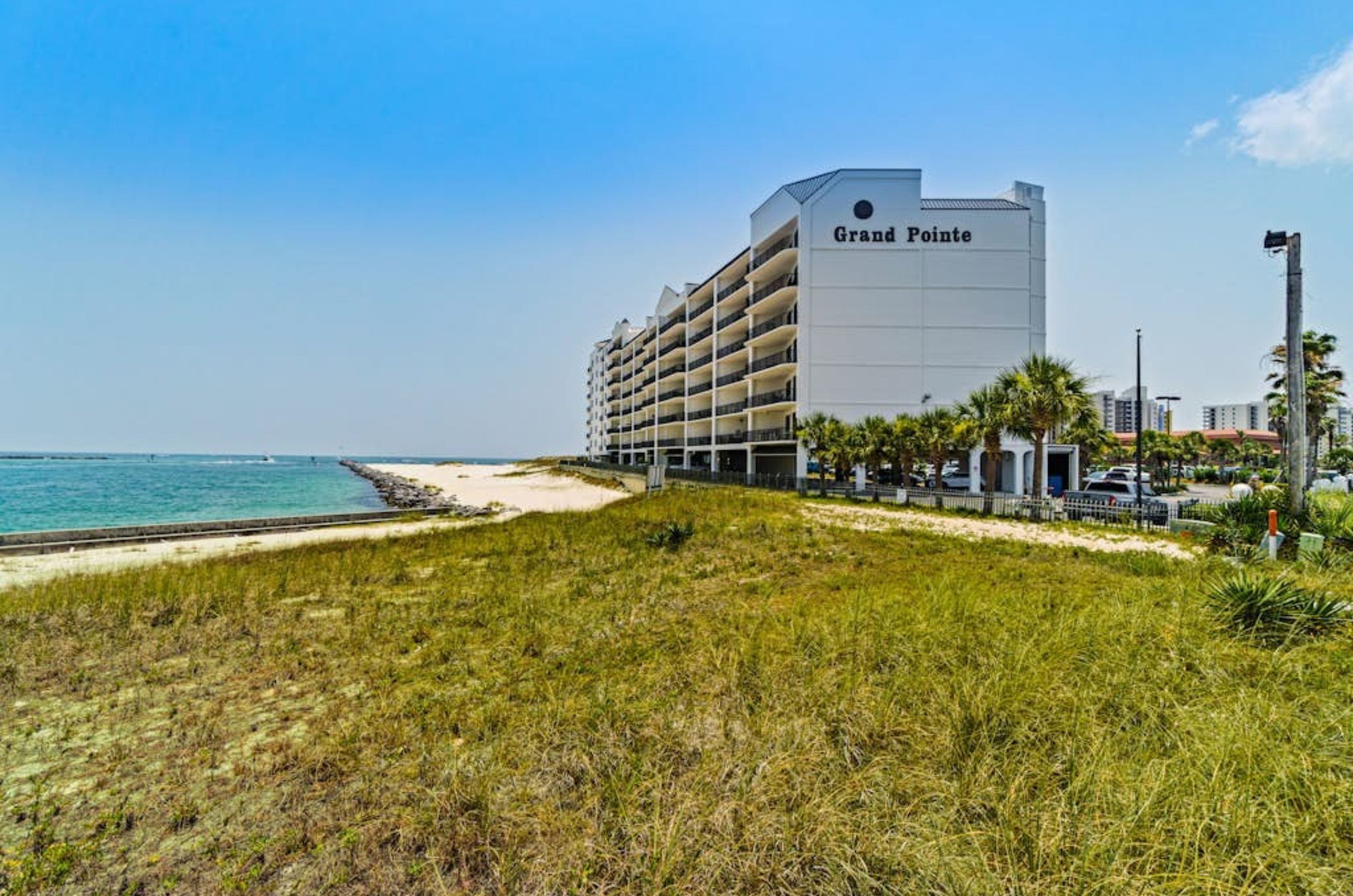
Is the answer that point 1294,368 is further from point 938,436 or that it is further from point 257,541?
point 257,541

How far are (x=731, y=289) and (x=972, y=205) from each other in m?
→ 20.9

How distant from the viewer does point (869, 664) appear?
6004mm

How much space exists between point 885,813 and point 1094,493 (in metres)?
32.1

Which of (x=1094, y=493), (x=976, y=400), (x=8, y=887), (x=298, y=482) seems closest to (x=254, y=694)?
(x=8, y=887)

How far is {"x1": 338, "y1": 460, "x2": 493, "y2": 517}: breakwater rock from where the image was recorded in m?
36.8

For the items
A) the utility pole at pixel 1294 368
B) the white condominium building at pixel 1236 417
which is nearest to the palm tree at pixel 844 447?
the utility pole at pixel 1294 368

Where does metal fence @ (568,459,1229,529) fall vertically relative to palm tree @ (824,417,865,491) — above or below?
below

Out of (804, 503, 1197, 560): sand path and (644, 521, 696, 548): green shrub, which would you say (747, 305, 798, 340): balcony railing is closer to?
(804, 503, 1197, 560): sand path

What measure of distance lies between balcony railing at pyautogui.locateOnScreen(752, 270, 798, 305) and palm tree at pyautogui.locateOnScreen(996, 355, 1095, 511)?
67.0 feet

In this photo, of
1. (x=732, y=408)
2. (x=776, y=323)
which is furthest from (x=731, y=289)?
(x=732, y=408)

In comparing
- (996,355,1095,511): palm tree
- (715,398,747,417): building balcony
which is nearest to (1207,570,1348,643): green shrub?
(996,355,1095,511): palm tree

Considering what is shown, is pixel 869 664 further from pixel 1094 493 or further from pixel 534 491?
pixel 534 491

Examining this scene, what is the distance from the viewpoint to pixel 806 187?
1655 inches

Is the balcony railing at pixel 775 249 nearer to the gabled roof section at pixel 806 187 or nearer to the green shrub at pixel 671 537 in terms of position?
the gabled roof section at pixel 806 187
